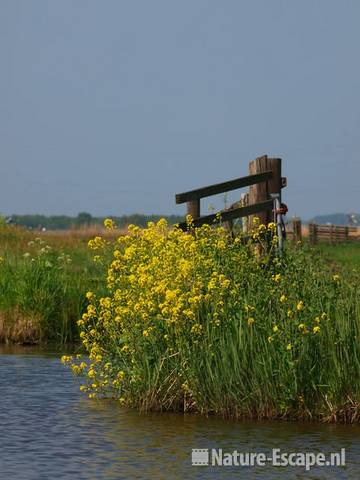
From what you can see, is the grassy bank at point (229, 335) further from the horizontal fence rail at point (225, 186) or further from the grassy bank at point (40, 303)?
the grassy bank at point (40, 303)

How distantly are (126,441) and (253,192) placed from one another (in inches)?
310

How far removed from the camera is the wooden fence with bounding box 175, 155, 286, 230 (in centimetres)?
1839

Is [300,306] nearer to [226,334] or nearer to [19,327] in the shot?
[226,334]

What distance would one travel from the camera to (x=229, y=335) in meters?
13.3

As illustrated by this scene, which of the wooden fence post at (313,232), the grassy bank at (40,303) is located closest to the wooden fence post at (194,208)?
the grassy bank at (40,303)

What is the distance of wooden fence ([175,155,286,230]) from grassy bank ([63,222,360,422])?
2.86 meters

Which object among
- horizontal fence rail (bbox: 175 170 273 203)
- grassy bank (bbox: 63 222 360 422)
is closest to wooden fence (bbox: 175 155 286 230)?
horizontal fence rail (bbox: 175 170 273 203)

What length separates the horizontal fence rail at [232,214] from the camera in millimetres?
18031

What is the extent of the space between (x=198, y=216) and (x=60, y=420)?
5649 mm

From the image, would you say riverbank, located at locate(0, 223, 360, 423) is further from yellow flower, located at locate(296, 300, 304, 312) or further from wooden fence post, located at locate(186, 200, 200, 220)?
wooden fence post, located at locate(186, 200, 200, 220)

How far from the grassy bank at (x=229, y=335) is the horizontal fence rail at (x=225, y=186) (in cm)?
286

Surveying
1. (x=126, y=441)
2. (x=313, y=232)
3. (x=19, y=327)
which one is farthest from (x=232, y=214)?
(x=313, y=232)

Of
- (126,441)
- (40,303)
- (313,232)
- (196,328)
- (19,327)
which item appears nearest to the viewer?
(126,441)

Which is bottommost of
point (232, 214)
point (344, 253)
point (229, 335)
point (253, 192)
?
point (229, 335)
